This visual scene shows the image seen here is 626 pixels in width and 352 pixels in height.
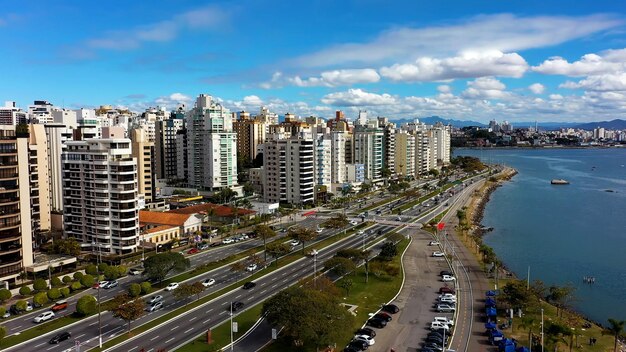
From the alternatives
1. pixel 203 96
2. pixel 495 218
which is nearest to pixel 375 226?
pixel 495 218

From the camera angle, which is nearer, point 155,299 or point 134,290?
point 155,299

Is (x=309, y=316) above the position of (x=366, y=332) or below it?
above

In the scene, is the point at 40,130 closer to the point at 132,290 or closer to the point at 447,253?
the point at 132,290

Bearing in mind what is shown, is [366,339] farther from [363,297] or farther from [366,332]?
[363,297]

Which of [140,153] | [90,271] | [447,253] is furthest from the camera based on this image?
[140,153]

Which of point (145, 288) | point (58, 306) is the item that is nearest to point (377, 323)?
point (145, 288)

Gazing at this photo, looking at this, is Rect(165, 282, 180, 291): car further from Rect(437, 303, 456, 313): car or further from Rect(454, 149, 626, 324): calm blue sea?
Rect(454, 149, 626, 324): calm blue sea

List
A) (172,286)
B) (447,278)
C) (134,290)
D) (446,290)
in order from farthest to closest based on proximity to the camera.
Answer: (447,278)
(172,286)
(446,290)
(134,290)

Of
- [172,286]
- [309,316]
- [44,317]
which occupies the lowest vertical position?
[44,317]

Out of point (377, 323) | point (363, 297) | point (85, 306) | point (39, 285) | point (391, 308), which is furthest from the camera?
point (39, 285)
